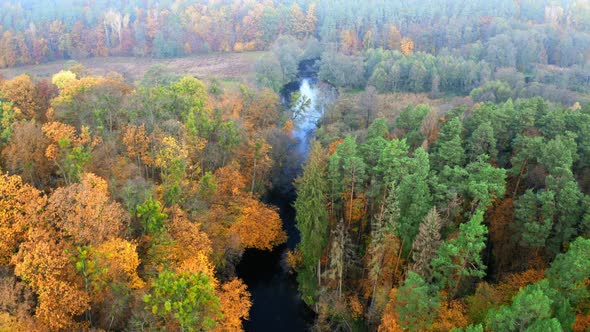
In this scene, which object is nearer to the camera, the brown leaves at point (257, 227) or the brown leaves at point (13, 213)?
the brown leaves at point (13, 213)

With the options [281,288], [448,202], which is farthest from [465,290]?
[281,288]

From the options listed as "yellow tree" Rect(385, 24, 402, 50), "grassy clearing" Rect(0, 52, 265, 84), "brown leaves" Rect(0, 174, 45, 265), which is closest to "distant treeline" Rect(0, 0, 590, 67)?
"yellow tree" Rect(385, 24, 402, 50)

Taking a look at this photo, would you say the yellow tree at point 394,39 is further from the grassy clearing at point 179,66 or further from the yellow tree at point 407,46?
the grassy clearing at point 179,66

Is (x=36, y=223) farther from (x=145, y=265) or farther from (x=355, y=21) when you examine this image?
(x=355, y=21)

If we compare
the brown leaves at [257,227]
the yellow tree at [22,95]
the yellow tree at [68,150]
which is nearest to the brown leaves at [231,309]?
the brown leaves at [257,227]

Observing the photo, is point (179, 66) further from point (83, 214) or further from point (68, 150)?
point (83, 214)

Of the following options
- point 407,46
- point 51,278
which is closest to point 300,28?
point 407,46

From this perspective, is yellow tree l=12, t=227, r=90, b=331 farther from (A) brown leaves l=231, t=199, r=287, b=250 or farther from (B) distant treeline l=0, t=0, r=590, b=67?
(B) distant treeline l=0, t=0, r=590, b=67

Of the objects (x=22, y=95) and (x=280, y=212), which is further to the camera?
(x=280, y=212)
